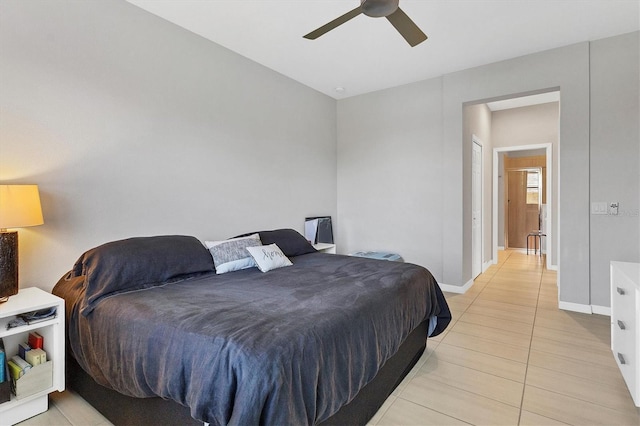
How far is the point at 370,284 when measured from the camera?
6.92 ft

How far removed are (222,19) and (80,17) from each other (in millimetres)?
1043

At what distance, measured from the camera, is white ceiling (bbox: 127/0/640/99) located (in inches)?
105

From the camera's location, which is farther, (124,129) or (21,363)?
(124,129)

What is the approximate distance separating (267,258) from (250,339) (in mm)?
1462

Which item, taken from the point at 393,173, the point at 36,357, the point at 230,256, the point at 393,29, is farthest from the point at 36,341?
the point at 393,173

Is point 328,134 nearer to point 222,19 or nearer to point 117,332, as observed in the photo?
point 222,19

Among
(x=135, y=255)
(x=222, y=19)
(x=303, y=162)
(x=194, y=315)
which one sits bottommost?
(x=194, y=315)

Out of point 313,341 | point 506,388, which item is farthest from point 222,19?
point 506,388

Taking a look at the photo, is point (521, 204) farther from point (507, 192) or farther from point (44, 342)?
point (44, 342)

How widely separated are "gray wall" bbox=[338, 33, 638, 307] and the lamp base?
3.90 metres

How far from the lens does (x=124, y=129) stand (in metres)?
2.58

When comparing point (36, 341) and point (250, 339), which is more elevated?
point (250, 339)

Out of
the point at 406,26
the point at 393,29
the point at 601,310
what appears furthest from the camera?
the point at 601,310

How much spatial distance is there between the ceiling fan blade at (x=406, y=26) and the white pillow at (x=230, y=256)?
81.0 inches
